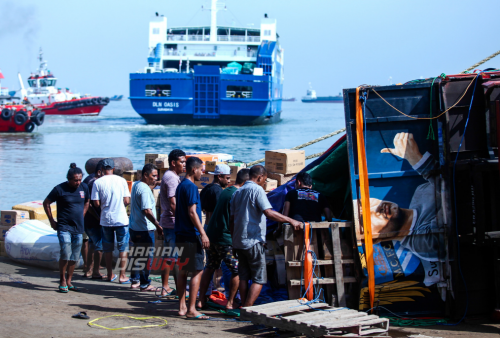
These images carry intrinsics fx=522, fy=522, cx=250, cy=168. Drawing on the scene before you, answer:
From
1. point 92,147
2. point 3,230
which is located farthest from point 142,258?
point 92,147

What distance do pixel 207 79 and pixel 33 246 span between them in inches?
1495

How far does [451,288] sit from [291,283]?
149cm

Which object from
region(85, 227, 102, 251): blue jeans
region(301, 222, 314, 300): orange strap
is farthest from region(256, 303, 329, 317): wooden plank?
region(85, 227, 102, 251): blue jeans

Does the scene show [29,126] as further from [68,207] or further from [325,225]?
[325,225]

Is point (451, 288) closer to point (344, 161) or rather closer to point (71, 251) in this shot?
point (344, 161)

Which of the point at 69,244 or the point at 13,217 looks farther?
the point at 13,217

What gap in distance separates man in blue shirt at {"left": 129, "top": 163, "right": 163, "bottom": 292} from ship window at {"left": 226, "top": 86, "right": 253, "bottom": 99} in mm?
38796

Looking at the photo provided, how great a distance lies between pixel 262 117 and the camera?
4656 cm

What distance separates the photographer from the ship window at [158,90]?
1761 inches

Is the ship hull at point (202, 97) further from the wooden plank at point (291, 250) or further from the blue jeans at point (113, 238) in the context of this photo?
the wooden plank at point (291, 250)

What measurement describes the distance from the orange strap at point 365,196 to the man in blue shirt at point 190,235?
1.50 meters

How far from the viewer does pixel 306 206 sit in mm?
5250

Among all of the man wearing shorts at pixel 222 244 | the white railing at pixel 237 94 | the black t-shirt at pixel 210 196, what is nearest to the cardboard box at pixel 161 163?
the black t-shirt at pixel 210 196

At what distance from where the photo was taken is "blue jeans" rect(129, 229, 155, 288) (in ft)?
20.6
